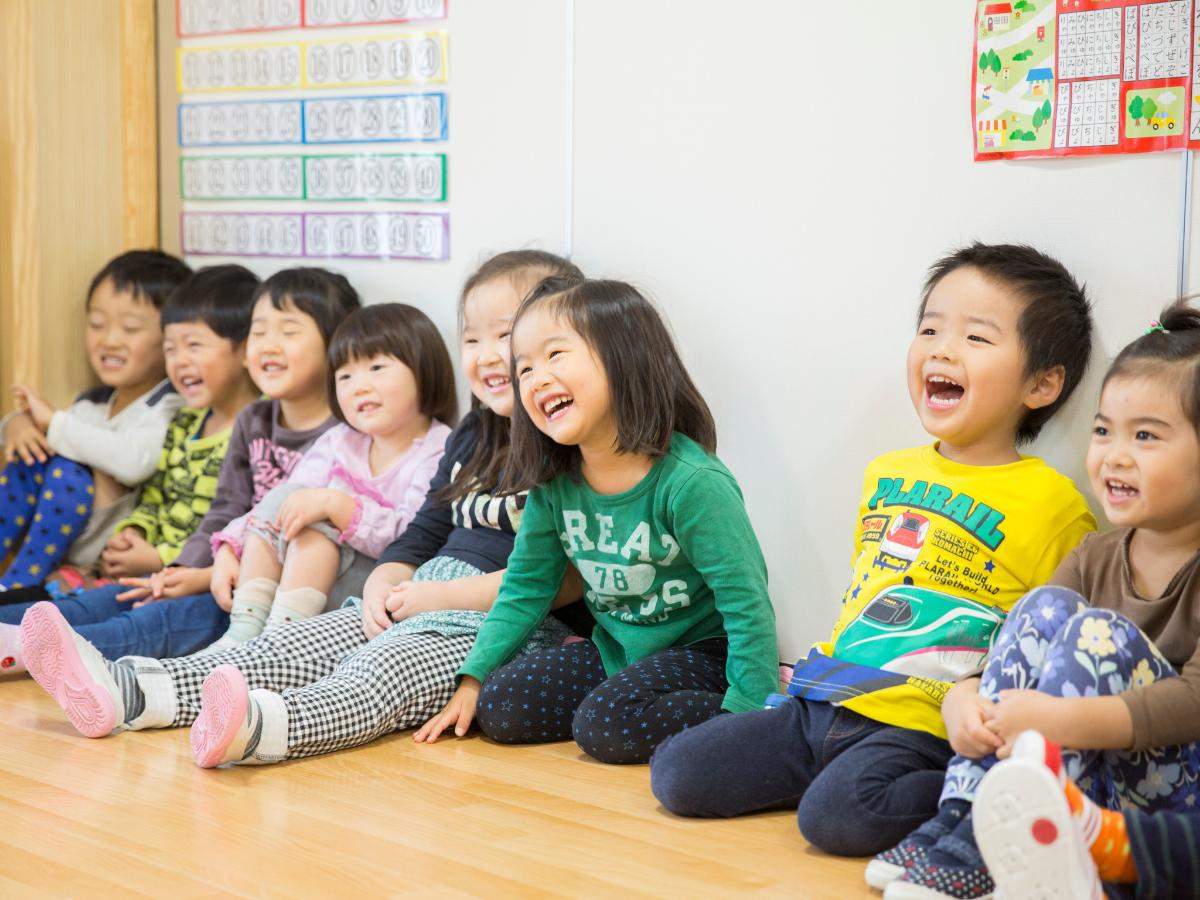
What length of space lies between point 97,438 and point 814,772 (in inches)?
68.0

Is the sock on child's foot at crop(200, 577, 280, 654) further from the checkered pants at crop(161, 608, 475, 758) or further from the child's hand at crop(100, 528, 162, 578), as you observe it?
the child's hand at crop(100, 528, 162, 578)

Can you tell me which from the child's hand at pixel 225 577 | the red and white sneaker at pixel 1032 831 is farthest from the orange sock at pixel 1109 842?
the child's hand at pixel 225 577

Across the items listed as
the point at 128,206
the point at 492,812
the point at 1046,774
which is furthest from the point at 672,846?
the point at 128,206

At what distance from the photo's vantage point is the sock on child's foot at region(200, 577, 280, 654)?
97.3 inches

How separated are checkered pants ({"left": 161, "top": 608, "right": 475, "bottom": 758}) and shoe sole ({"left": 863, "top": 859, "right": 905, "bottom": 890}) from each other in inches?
32.1

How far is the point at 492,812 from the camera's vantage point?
1792mm

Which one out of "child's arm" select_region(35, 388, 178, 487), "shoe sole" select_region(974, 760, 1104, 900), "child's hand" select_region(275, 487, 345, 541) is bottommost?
"shoe sole" select_region(974, 760, 1104, 900)

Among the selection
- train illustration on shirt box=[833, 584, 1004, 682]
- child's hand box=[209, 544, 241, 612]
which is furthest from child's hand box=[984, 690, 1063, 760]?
child's hand box=[209, 544, 241, 612]

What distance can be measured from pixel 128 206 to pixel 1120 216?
2.13 metres

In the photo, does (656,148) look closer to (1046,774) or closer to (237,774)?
(237,774)

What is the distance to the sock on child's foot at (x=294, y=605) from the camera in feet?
7.94

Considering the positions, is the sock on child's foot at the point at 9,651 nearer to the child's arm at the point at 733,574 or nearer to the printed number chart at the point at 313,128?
the printed number chart at the point at 313,128

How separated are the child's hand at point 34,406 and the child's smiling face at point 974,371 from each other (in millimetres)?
1828

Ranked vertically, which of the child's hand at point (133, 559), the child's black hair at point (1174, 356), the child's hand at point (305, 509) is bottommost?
the child's hand at point (133, 559)
